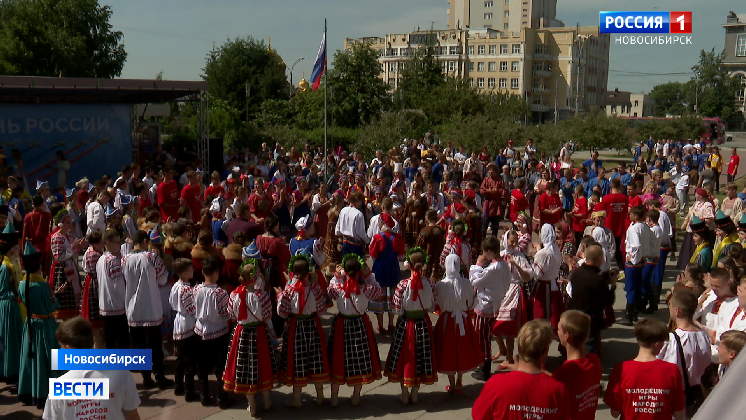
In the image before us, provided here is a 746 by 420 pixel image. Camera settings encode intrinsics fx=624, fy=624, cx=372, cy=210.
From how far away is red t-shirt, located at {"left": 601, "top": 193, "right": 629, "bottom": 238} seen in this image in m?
10.6

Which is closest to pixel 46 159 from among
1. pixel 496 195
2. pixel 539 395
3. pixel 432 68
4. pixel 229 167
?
pixel 229 167

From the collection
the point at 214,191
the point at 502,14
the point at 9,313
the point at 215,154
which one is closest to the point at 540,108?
the point at 502,14

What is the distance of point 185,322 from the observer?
6.04 meters

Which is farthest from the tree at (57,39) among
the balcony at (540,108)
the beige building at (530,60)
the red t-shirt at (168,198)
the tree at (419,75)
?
the balcony at (540,108)

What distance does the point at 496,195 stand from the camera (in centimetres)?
1295

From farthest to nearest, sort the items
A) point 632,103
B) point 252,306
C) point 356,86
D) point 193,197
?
point 632,103
point 356,86
point 193,197
point 252,306

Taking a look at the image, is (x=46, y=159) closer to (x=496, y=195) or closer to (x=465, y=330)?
(x=496, y=195)

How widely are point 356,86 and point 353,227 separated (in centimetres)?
3178

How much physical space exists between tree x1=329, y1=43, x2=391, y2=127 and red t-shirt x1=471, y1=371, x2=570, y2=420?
36.4 meters

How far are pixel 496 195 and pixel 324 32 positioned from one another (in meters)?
7.23

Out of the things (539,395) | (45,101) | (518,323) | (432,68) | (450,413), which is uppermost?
(432,68)

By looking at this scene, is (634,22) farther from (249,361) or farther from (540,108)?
(540,108)

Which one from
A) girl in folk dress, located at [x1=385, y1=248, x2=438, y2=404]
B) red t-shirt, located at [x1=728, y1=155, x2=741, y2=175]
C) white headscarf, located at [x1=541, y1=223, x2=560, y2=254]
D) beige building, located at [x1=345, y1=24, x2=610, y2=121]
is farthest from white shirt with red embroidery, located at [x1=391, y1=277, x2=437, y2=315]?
beige building, located at [x1=345, y1=24, x2=610, y2=121]

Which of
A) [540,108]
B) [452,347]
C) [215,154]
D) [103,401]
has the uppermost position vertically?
[540,108]
